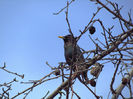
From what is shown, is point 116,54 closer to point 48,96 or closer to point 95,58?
point 95,58

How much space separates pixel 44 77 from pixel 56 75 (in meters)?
0.14

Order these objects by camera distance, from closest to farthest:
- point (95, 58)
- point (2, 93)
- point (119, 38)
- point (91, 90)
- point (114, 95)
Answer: point (114, 95), point (91, 90), point (119, 38), point (95, 58), point (2, 93)

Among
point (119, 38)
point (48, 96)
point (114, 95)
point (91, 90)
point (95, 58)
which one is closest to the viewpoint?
point (114, 95)

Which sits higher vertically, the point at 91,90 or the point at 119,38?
the point at 119,38

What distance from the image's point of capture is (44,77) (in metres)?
1.94

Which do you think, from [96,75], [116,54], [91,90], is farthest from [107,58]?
[91,90]

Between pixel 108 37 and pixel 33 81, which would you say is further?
pixel 33 81

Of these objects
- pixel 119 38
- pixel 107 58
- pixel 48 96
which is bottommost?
pixel 48 96

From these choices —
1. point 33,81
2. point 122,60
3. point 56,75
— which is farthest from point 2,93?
point 122,60

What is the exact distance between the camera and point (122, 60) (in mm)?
1482

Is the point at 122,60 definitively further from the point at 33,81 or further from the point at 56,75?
the point at 33,81

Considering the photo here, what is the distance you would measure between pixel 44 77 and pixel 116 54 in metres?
0.75

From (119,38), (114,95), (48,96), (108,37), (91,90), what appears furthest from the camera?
(48,96)

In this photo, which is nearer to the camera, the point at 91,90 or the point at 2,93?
the point at 91,90
